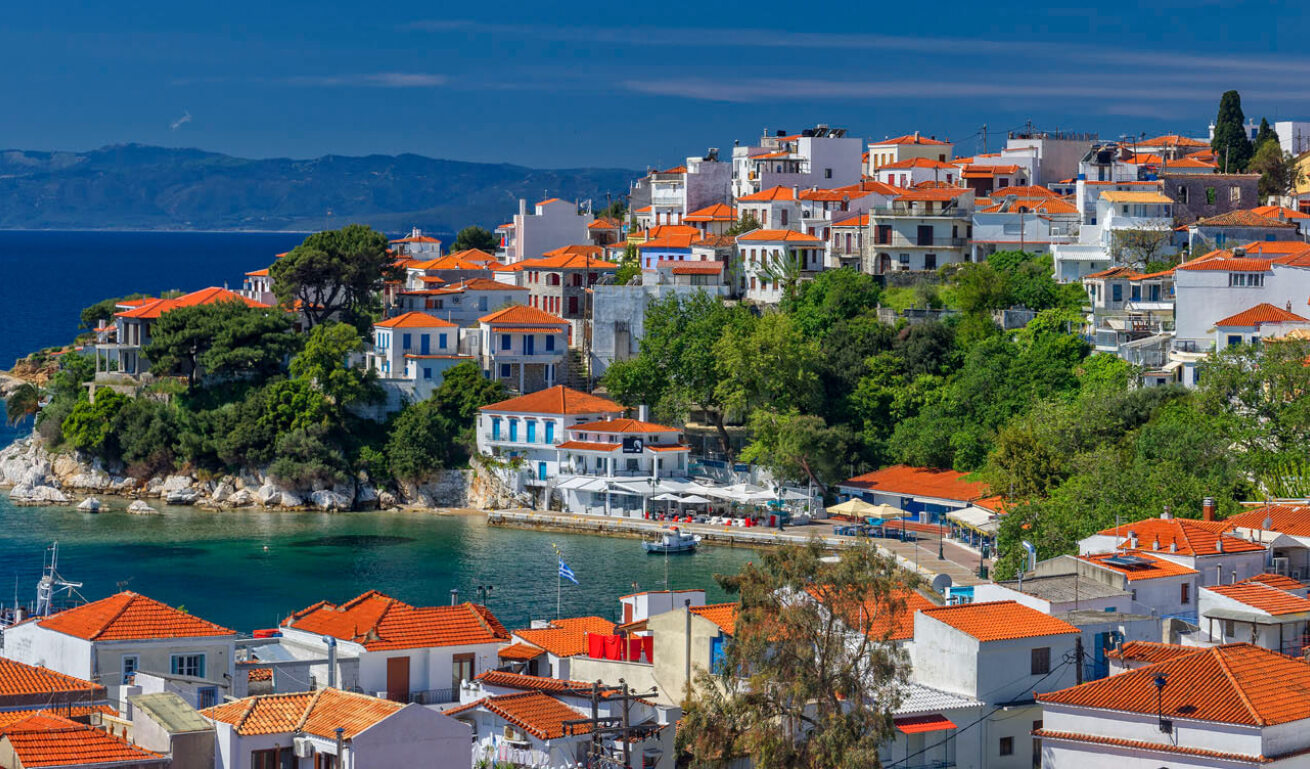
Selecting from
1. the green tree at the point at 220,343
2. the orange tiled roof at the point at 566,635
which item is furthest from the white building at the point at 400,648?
the green tree at the point at 220,343

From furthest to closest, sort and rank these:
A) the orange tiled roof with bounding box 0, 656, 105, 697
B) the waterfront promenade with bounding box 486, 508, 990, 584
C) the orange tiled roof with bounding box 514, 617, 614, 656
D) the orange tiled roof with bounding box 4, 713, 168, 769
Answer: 1. the waterfront promenade with bounding box 486, 508, 990, 584
2. the orange tiled roof with bounding box 514, 617, 614, 656
3. the orange tiled roof with bounding box 0, 656, 105, 697
4. the orange tiled roof with bounding box 4, 713, 168, 769

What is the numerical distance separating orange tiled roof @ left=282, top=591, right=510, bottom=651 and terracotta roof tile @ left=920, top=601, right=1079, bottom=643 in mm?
6285

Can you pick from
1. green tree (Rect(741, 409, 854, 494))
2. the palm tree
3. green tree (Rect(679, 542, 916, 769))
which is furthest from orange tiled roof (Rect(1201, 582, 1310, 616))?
the palm tree

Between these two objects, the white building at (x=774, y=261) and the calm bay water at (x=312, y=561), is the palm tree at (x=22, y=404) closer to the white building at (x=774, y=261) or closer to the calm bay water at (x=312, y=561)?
the calm bay water at (x=312, y=561)

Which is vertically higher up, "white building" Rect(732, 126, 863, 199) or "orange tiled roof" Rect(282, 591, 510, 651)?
"white building" Rect(732, 126, 863, 199)

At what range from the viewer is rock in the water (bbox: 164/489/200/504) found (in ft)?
207

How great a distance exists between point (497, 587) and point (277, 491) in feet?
53.6

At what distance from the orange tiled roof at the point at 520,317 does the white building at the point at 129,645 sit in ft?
129

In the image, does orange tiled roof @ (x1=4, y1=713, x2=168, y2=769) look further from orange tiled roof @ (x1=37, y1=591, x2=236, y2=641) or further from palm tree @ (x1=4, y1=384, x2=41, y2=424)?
palm tree @ (x1=4, y1=384, x2=41, y2=424)

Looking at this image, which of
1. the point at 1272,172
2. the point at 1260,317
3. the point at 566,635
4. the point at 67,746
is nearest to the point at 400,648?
the point at 566,635

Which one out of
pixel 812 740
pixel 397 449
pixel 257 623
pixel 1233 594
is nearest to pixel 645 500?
pixel 397 449

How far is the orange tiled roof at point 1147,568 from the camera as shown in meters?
32.4

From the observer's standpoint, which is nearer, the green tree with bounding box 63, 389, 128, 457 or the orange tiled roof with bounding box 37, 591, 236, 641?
the orange tiled roof with bounding box 37, 591, 236, 641

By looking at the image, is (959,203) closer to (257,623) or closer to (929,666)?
(257,623)
